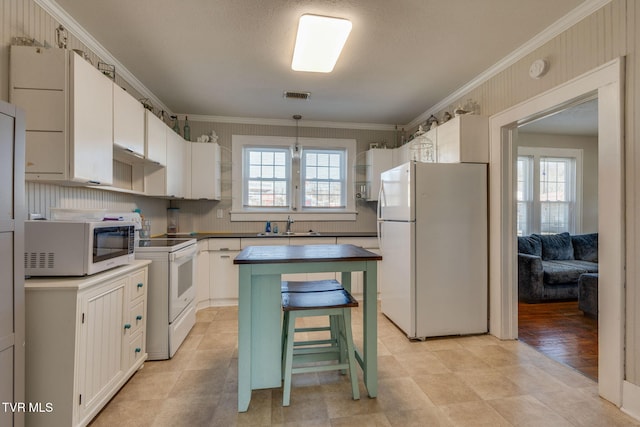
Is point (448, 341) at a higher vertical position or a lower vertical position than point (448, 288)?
lower

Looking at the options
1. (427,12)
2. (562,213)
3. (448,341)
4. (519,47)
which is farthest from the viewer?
(562,213)

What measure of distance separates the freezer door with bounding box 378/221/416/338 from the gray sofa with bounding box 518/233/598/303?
2.04 metres

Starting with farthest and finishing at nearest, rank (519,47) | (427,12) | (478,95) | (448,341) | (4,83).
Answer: (478,95)
(448,341)
(519,47)
(427,12)
(4,83)

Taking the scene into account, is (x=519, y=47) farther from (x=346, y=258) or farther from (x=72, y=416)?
(x=72, y=416)

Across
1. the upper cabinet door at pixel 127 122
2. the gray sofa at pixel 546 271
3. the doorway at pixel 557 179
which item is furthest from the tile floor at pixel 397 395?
the doorway at pixel 557 179

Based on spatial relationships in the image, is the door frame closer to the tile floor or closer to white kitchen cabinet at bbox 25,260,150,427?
the tile floor

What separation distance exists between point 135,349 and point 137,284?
0.46 meters

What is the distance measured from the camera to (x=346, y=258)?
1803 mm

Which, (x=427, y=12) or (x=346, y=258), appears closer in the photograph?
(x=346, y=258)

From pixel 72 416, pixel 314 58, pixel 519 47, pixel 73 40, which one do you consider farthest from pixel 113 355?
pixel 519 47

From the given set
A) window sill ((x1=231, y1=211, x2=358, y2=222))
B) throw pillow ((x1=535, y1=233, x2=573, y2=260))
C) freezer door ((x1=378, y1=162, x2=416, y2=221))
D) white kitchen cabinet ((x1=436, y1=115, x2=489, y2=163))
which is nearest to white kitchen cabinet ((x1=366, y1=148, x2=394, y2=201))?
window sill ((x1=231, y1=211, x2=358, y2=222))

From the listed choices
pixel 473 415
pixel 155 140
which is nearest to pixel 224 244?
pixel 155 140

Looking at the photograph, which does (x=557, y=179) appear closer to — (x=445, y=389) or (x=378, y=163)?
(x=378, y=163)

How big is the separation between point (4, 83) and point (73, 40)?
706mm
